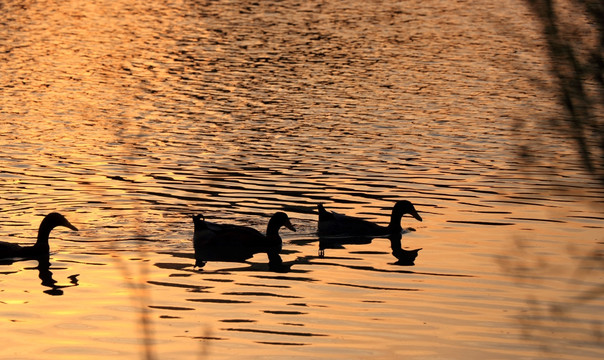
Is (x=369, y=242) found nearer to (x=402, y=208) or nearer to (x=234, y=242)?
(x=402, y=208)

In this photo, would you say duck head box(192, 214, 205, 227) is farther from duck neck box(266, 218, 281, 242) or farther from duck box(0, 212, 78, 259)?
duck box(0, 212, 78, 259)

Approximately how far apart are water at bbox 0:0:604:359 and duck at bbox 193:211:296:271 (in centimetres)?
40

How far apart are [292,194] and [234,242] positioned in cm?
464

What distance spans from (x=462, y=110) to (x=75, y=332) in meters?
23.3

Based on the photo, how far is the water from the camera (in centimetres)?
1495

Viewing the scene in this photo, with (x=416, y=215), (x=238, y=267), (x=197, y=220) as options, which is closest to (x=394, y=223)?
(x=416, y=215)

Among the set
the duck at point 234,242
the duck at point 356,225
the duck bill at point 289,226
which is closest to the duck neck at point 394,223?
the duck at point 356,225

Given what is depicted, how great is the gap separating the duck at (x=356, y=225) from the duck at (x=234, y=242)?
689mm

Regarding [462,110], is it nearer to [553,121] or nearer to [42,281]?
[42,281]

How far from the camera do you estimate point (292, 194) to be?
81.8 feet

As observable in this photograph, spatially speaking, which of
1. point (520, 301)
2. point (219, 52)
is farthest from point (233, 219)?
point (219, 52)

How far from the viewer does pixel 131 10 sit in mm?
67625

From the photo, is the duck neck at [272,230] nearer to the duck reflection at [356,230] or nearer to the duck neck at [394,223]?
the duck reflection at [356,230]

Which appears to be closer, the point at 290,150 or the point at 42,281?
the point at 42,281
